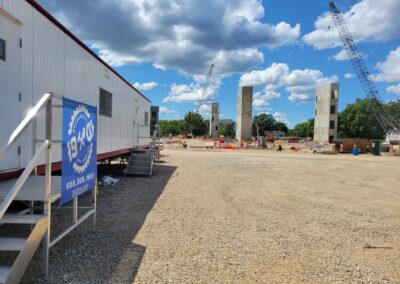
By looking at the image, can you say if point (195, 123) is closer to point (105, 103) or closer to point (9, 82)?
point (105, 103)

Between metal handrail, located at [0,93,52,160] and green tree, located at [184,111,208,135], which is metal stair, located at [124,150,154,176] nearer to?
metal handrail, located at [0,93,52,160]

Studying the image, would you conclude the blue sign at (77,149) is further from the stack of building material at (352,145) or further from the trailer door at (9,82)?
the stack of building material at (352,145)

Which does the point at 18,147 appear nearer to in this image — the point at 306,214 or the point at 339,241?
the point at 339,241

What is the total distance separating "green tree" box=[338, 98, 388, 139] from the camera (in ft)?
299

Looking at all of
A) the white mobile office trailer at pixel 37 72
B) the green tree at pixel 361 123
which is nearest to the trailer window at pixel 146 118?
the white mobile office trailer at pixel 37 72

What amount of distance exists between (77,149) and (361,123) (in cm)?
9912

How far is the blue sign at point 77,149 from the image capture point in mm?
3820

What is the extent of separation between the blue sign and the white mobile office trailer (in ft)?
3.40

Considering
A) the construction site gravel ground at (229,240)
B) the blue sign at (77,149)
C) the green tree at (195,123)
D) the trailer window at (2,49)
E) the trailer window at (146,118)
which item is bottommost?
the construction site gravel ground at (229,240)

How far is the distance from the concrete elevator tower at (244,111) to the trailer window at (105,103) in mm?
56756

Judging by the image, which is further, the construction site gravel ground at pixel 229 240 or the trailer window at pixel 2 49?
the trailer window at pixel 2 49

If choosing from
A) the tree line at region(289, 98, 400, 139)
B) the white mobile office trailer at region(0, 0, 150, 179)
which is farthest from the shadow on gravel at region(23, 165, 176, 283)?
the tree line at region(289, 98, 400, 139)

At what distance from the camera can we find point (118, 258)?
4219mm

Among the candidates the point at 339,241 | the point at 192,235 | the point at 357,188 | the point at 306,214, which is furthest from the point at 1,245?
the point at 357,188
